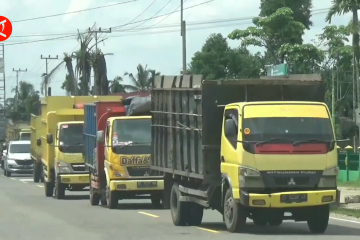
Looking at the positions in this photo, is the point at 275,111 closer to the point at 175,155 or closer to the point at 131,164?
the point at 175,155

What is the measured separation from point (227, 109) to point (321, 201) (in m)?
2.24

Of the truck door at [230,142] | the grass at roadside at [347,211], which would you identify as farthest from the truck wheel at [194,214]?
the grass at roadside at [347,211]

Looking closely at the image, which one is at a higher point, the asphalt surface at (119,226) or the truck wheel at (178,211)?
the truck wheel at (178,211)

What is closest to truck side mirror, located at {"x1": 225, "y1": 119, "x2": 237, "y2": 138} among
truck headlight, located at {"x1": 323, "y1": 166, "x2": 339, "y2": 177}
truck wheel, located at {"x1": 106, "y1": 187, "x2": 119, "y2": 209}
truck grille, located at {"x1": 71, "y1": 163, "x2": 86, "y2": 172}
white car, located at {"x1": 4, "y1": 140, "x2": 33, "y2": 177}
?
truck headlight, located at {"x1": 323, "y1": 166, "x2": 339, "y2": 177}

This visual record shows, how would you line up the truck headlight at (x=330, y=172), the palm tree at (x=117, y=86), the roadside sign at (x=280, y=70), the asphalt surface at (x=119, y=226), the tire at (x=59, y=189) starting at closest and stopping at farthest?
the truck headlight at (x=330, y=172)
the asphalt surface at (x=119, y=226)
the tire at (x=59, y=189)
the roadside sign at (x=280, y=70)
the palm tree at (x=117, y=86)

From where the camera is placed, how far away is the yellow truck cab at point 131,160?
74.4 feet

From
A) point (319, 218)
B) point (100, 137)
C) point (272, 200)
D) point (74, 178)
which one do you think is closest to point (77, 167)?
Result: point (74, 178)

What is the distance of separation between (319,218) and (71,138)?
1396 centimetres

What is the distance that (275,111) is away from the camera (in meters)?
15.8

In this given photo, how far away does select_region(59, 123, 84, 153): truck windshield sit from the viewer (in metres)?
28.5

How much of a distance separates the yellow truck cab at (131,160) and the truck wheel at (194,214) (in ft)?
14.9

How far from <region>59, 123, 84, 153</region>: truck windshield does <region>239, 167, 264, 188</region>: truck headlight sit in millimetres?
13686

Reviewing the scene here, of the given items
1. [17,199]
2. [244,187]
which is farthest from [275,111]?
[17,199]

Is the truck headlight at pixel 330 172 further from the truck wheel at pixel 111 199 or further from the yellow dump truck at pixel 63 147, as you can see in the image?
the yellow dump truck at pixel 63 147
